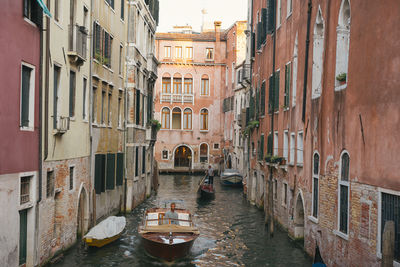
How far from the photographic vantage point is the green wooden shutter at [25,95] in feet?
31.8

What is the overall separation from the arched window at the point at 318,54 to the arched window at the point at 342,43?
5.24 ft

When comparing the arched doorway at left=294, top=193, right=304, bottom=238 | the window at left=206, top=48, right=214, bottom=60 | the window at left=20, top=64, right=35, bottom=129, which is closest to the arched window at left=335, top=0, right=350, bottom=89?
the arched doorway at left=294, top=193, right=304, bottom=238

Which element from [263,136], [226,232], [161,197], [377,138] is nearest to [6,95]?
[377,138]

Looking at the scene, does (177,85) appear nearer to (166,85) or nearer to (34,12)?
(166,85)

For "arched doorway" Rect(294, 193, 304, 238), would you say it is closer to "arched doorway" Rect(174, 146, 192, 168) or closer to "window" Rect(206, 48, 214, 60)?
"arched doorway" Rect(174, 146, 192, 168)

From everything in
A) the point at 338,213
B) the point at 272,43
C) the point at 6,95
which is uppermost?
the point at 272,43

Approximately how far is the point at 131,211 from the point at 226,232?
15.6ft

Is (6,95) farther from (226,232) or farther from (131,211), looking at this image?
(131,211)

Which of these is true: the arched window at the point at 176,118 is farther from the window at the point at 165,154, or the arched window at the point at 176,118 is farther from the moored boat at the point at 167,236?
the moored boat at the point at 167,236

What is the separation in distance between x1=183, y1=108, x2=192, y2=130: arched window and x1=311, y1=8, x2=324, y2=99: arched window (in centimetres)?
3139

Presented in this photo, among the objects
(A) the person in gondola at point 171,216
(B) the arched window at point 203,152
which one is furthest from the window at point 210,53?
(A) the person in gondola at point 171,216

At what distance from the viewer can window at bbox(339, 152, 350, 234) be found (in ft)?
33.9

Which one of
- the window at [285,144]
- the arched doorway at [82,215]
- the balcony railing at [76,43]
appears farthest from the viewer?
the window at [285,144]

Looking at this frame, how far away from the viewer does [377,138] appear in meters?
8.63
